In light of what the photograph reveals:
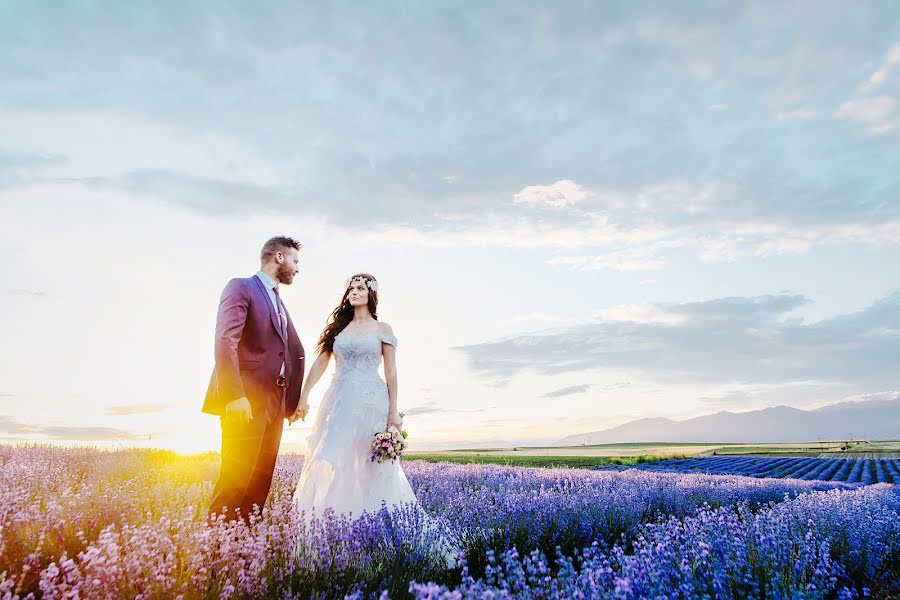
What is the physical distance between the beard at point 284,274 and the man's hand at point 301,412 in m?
0.93

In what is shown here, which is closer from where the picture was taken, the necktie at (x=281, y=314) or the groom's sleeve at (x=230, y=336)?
the groom's sleeve at (x=230, y=336)

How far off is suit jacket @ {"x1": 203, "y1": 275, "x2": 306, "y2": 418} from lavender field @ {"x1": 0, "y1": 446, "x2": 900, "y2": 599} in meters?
0.68

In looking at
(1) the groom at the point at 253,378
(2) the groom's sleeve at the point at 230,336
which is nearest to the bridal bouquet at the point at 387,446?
(1) the groom at the point at 253,378

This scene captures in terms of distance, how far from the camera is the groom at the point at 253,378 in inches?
137

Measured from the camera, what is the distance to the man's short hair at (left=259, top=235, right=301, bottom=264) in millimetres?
4070

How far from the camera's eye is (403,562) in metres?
2.83

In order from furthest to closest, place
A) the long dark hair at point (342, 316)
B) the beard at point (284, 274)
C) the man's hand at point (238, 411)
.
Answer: the long dark hair at point (342, 316), the beard at point (284, 274), the man's hand at point (238, 411)

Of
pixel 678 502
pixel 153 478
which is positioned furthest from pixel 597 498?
pixel 153 478

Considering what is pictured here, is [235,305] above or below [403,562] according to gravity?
above

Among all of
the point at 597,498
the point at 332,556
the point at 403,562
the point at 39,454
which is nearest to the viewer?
the point at 332,556

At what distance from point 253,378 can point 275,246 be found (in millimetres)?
991

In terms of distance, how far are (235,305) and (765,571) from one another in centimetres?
338

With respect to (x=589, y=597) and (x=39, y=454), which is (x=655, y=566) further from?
(x=39, y=454)

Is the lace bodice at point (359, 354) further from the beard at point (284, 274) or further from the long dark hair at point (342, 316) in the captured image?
the beard at point (284, 274)
